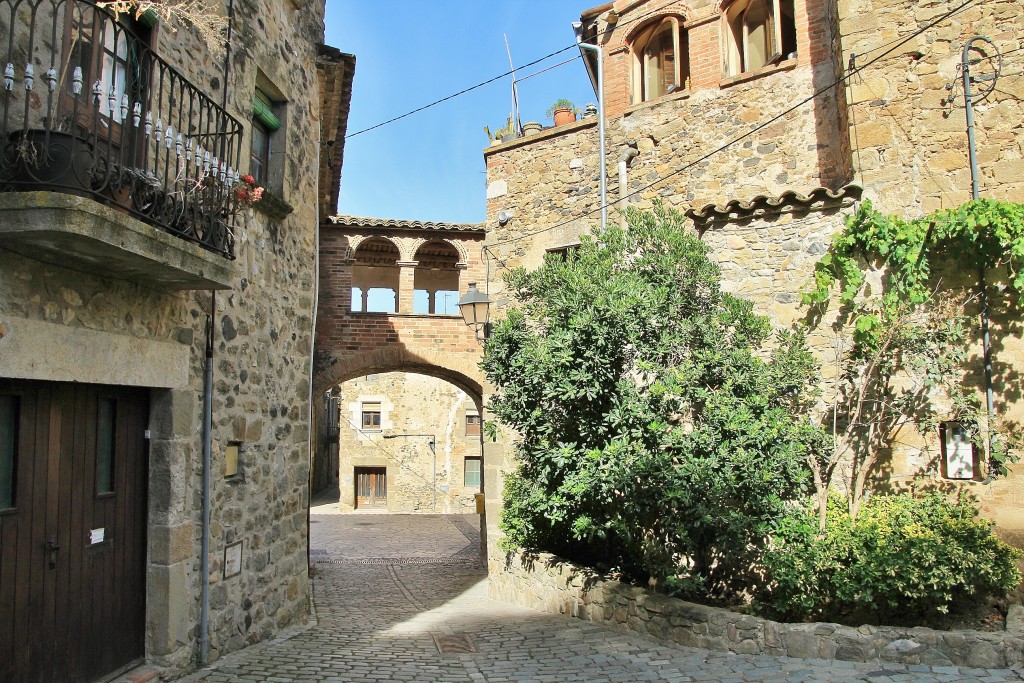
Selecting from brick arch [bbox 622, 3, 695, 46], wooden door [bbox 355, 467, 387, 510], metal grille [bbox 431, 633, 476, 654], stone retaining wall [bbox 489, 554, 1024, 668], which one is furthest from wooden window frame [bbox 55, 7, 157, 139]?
wooden door [bbox 355, 467, 387, 510]

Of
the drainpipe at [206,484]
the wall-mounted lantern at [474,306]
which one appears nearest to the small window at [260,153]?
the drainpipe at [206,484]

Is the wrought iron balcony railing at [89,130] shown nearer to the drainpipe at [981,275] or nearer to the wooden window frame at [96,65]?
the wooden window frame at [96,65]

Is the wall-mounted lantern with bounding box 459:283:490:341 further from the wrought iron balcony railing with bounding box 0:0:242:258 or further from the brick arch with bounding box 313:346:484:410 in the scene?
the wrought iron balcony railing with bounding box 0:0:242:258

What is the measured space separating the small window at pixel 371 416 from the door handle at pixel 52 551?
19904 mm

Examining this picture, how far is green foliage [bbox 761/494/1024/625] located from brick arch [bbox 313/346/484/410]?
7304mm

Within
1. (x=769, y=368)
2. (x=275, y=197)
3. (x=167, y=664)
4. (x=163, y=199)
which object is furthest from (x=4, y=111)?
(x=769, y=368)

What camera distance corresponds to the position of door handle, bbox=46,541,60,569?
14.0 feet

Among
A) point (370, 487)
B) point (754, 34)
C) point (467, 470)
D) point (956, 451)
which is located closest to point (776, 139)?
point (754, 34)

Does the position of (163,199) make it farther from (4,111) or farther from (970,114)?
(970,114)

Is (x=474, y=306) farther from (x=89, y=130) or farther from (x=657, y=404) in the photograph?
(x=89, y=130)

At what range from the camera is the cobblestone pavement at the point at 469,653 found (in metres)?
5.29

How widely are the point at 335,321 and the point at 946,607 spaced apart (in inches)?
395

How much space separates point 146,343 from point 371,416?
64.1 ft

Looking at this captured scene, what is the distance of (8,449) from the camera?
13.3 feet
